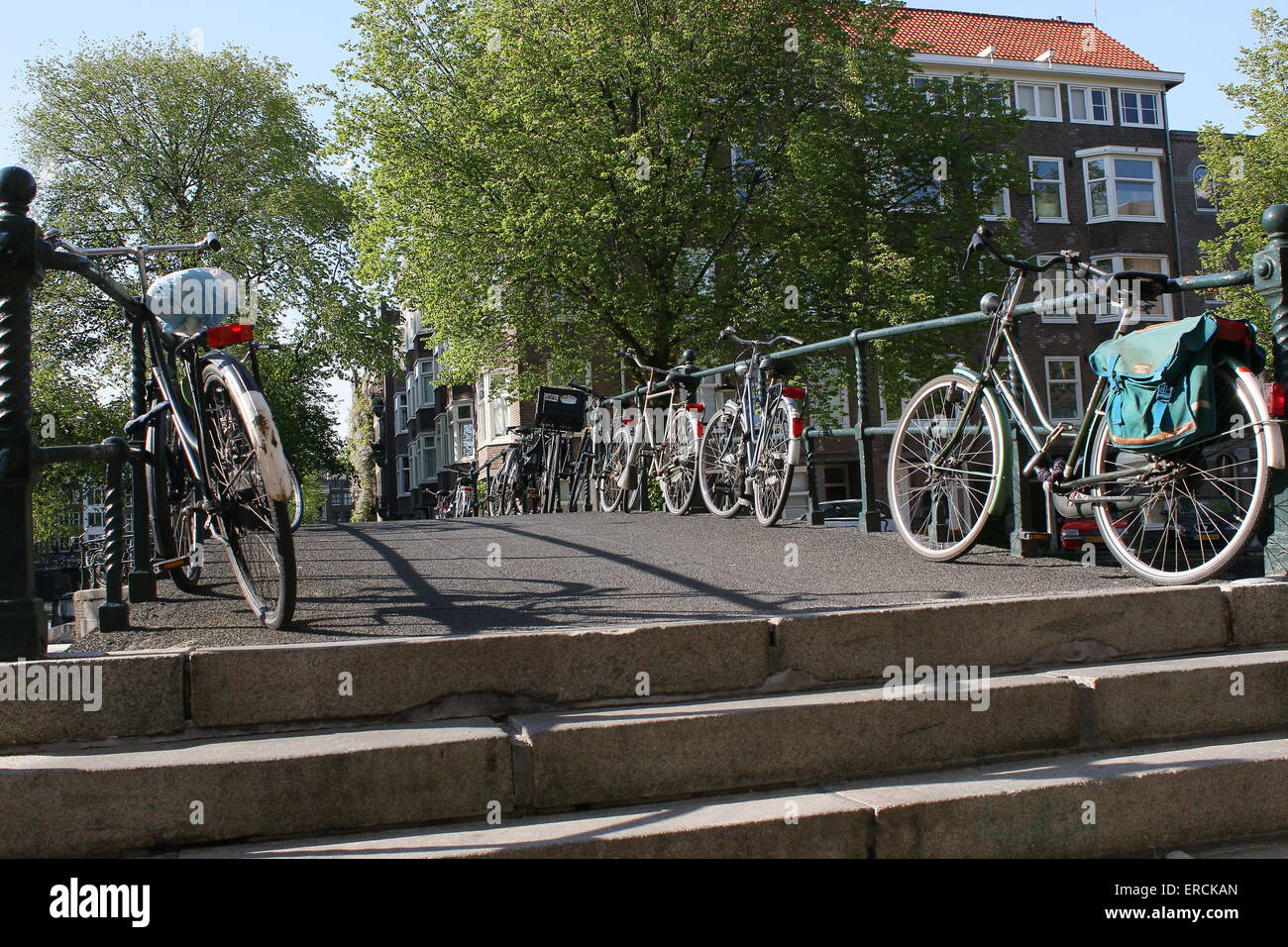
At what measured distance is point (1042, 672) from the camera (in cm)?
361

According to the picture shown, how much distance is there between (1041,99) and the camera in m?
39.6

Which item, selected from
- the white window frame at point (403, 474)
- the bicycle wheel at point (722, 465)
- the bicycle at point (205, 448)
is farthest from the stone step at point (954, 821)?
the white window frame at point (403, 474)

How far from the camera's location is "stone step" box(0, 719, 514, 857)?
262cm

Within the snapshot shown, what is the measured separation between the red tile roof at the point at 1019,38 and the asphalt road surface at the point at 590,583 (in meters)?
37.9

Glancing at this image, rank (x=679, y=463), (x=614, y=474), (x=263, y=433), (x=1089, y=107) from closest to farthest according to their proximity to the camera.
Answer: (x=263, y=433)
(x=679, y=463)
(x=614, y=474)
(x=1089, y=107)

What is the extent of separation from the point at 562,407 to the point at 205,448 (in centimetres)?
926

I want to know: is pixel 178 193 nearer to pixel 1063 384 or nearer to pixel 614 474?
pixel 614 474

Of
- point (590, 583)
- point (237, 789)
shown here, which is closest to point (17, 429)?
point (237, 789)

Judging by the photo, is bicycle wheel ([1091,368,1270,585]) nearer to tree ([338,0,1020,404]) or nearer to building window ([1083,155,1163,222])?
tree ([338,0,1020,404])

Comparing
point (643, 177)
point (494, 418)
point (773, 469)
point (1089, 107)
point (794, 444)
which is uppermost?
point (1089, 107)

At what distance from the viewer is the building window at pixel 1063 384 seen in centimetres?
3656

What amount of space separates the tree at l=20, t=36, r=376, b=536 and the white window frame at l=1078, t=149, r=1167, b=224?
25009mm

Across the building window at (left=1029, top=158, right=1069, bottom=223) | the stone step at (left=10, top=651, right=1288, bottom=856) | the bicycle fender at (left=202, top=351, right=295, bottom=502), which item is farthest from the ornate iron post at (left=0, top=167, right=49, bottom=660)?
the building window at (left=1029, top=158, right=1069, bottom=223)

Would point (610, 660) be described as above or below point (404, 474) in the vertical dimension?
below
